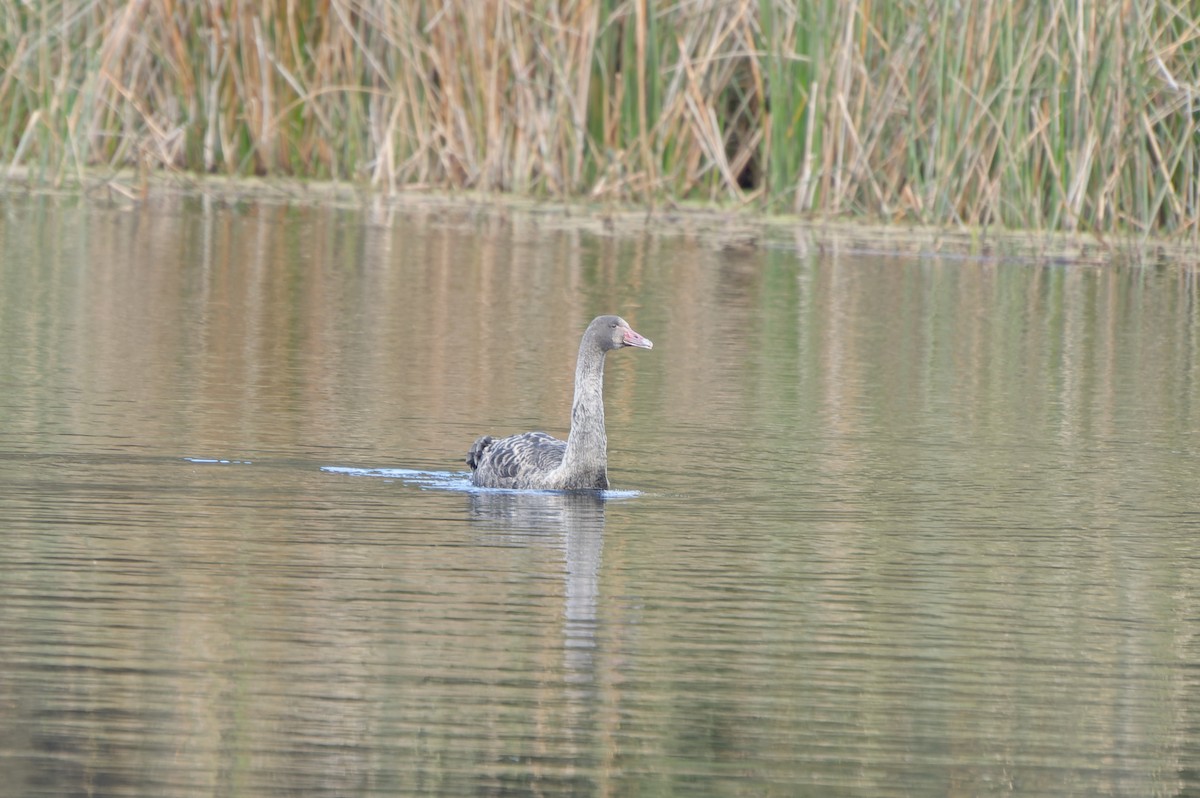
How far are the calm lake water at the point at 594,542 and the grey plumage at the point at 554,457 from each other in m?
0.10

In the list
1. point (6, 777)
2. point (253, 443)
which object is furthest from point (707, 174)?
point (6, 777)

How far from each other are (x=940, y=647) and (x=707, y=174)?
15.3 metres

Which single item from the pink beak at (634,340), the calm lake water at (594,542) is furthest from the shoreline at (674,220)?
the pink beak at (634,340)

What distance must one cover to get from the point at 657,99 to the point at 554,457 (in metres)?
10.8

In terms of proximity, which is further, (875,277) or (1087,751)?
(875,277)

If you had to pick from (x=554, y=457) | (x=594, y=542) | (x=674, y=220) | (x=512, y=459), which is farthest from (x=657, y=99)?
(x=594, y=542)

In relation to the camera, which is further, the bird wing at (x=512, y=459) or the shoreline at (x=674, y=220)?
the shoreline at (x=674, y=220)

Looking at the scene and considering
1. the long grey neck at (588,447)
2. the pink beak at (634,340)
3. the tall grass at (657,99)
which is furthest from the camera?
the tall grass at (657,99)

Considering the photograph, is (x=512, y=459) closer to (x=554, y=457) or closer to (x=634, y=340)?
(x=554, y=457)

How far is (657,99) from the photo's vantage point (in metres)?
20.1

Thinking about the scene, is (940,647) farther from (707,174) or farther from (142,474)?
(707,174)

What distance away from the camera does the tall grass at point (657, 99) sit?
1834 centimetres

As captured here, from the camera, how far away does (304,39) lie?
2131 cm

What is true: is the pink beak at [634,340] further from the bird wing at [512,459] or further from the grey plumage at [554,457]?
the bird wing at [512,459]
